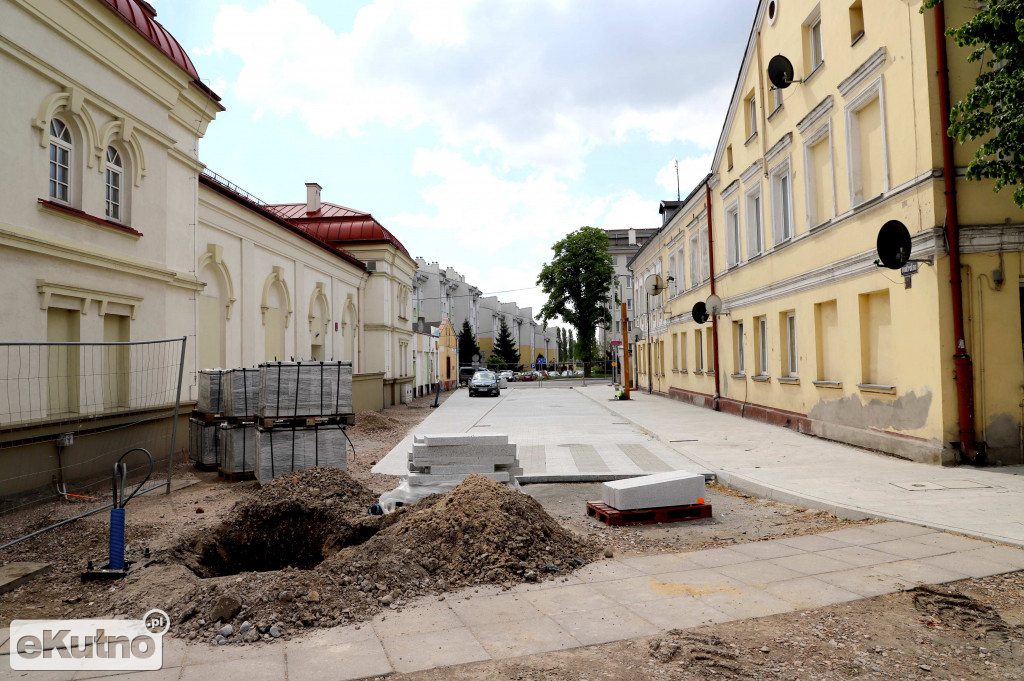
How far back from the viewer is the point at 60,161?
9859 millimetres

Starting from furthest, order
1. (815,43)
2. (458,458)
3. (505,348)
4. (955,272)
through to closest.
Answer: (505,348) → (815,43) → (955,272) → (458,458)

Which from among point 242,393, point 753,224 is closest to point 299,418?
point 242,393

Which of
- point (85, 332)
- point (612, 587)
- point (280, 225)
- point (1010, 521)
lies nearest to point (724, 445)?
point (1010, 521)

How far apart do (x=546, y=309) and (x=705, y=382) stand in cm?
4009

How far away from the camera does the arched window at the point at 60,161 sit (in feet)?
31.7

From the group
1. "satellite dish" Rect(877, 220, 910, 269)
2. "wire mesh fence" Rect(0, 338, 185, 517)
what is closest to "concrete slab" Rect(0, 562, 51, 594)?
"wire mesh fence" Rect(0, 338, 185, 517)

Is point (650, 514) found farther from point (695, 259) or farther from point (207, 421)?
point (695, 259)

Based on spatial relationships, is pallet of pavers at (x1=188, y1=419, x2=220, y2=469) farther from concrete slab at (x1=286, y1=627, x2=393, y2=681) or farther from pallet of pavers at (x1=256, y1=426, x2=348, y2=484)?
concrete slab at (x1=286, y1=627, x2=393, y2=681)

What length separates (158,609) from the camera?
4.79 metres

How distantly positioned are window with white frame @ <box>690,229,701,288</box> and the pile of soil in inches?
743

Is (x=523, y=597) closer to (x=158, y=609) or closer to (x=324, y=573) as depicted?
(x=324, y=573)

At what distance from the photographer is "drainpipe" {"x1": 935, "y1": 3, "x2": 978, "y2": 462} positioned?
9.27 m

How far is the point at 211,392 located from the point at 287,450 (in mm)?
2762

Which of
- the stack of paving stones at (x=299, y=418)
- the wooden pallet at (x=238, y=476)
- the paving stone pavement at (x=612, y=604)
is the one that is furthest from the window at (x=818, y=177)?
the wooden pallet at (x=238, y=476)
